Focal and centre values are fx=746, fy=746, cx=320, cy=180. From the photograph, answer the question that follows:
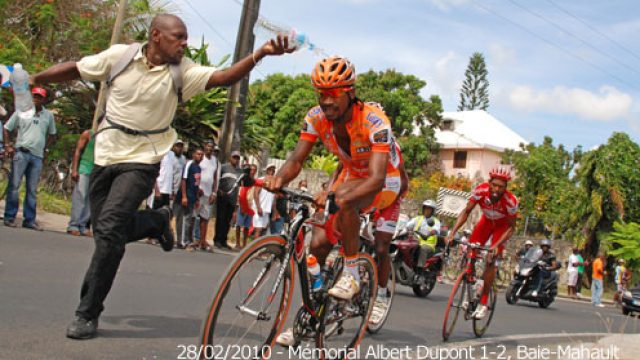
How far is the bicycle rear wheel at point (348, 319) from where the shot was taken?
515cm

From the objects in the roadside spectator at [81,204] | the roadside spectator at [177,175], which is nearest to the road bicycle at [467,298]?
the roadside spectator at [81,204]

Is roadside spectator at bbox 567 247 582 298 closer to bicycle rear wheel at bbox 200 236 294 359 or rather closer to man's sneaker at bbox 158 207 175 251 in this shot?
man's sneaker at bbox 158 207 175 251

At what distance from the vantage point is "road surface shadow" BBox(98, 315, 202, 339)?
17.8 feet

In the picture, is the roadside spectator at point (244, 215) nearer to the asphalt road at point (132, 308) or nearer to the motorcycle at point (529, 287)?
the asphalt road at point (132, 308)

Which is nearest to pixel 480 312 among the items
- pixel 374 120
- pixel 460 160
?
pixel 374 120

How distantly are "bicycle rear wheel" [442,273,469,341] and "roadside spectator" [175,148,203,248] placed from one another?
6.70 metres

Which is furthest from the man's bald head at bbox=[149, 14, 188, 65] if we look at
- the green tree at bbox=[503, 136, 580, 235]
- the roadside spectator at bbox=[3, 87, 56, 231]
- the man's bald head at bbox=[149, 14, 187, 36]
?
the green tree at bbox=[503, 136, 580, 235]

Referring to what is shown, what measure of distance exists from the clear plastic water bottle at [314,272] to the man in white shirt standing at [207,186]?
9127 millimetres

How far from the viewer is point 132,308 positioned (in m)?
6.48

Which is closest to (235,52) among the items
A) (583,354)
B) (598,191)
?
(583,354)

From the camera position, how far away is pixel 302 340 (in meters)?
4.99

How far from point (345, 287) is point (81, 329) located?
1789mm

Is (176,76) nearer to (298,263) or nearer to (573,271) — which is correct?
(298,263)

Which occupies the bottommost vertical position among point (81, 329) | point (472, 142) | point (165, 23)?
point (81, 329)
